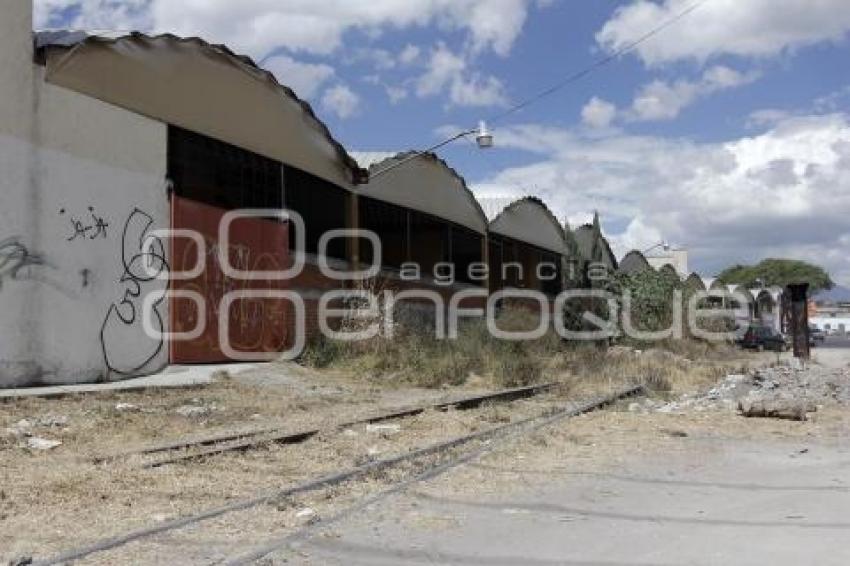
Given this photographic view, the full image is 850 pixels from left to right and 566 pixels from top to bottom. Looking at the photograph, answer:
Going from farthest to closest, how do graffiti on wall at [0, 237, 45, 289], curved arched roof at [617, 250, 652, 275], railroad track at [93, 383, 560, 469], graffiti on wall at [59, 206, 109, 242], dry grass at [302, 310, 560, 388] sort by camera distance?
1. curved arched roof at [617, 250, 652, 275]
2. dry grass at [302, 310, 560, 388]
3. graffiti on wall at [59, 206, 109, 242]
4. graffiti on wall at [0, 237, 45, 289]
5. railroad track at [93, 383, 560, 469]

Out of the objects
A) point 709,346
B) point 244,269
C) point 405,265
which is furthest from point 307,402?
point 709,346

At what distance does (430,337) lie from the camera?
24344 millimetres

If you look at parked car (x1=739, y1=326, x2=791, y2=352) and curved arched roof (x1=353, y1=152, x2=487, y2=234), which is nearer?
curved arched roof (x1=353, y1=152, x2=487, y2=234)

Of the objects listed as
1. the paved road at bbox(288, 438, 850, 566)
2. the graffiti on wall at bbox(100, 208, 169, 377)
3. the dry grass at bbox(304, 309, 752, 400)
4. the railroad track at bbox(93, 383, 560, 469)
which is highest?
the graffiti on wall at bbox(100, 208, 169, 377)

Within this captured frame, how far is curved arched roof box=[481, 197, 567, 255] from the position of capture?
36.6 meters

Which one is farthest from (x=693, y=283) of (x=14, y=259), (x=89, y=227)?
(x=14, y=259)

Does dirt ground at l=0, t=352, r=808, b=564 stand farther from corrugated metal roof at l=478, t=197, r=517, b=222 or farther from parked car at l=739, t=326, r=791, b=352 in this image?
parked car at l=739, t=326, r=791, b=352

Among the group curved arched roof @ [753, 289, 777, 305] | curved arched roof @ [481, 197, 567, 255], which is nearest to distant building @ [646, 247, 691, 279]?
curved arched roof @ [753, 289, 777, 305]

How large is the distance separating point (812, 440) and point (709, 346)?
94.5 feet

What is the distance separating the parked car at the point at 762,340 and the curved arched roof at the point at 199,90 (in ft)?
109

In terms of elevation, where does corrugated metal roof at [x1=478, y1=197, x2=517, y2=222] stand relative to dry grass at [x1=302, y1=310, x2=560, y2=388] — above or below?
above

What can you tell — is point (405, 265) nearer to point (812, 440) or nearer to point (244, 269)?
point (244, 269)

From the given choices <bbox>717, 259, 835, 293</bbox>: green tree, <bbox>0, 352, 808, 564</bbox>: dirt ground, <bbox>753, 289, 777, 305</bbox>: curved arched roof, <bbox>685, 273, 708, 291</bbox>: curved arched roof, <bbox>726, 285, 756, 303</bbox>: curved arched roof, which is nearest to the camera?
<bbox>0, 352, 808, 564</bbox>: dirt ground

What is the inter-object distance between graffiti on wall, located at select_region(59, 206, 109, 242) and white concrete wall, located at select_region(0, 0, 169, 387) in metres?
0.01
